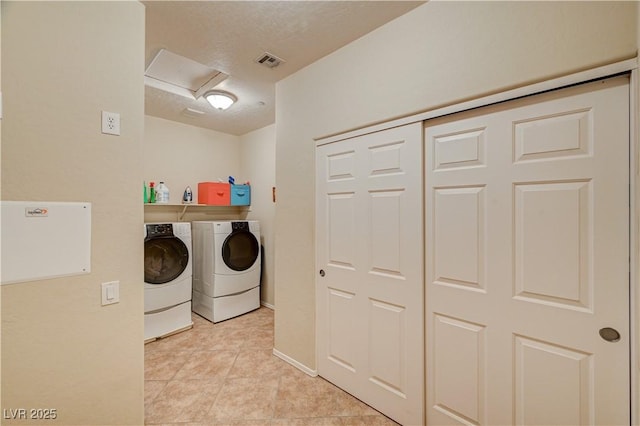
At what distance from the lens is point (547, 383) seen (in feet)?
4.05

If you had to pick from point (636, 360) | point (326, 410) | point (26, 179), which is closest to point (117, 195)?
point (26, 179)

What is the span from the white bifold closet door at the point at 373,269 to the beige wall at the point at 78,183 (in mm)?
1246

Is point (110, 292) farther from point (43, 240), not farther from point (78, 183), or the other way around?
point (78, 183)

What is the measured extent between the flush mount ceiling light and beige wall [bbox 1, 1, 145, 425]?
3.77 feet

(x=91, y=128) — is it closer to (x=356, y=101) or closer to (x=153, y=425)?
(x=356, y=101)

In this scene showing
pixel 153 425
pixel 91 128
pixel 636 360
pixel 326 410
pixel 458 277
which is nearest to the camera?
pixel 636 360

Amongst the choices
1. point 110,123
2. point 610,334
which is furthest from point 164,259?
point 610,334

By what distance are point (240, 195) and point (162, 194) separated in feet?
3.38

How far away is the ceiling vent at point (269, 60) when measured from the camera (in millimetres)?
2084

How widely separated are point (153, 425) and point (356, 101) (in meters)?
2.52

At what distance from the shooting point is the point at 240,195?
400cm

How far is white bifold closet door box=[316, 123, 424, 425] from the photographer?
64.4 inches

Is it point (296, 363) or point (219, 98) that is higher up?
point (219, 98)

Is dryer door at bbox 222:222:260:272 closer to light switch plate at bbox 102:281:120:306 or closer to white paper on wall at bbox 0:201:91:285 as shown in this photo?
light switch plate at bbox 102:281:120:306
